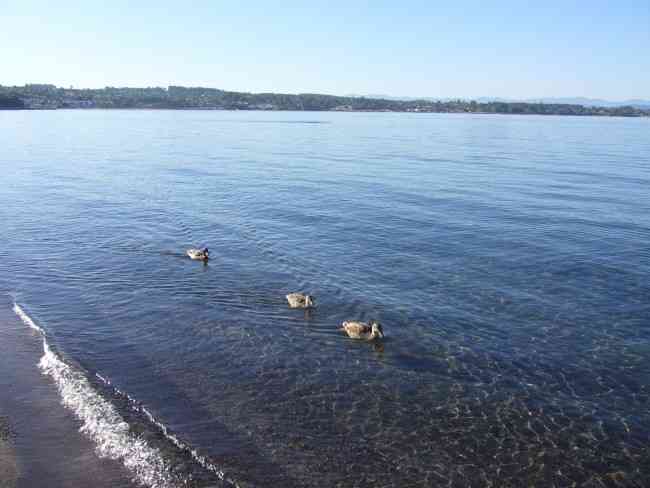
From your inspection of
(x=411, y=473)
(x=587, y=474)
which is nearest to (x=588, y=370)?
(x=587, y=474)

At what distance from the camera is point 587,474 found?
52.3 ft

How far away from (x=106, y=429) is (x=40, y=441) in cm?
174

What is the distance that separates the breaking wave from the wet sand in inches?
10.0

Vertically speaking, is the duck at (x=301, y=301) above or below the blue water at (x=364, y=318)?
above

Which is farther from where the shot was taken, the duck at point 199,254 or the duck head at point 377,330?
the duck at point 199,254

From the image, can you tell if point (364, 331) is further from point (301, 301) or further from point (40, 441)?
point (40, 441)

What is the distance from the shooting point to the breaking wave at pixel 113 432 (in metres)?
15.2

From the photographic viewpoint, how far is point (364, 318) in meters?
25.9

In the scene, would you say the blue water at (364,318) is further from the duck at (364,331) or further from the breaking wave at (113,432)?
the duck at (364,331)

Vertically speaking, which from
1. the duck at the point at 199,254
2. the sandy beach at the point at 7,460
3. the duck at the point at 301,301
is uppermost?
the sandy beach at the point at 7,460

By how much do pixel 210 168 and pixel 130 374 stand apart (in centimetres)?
5759

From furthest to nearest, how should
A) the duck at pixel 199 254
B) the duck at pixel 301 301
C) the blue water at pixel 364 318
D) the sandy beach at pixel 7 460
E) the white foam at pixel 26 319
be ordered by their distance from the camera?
the duck at pixel 199 254, the duck at pixel 301 301, the white foam at pixel 26 319, the blue water at pixel 364 318, the sandy beach at pixel 7 460

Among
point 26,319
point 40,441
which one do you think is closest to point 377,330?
point 40,441

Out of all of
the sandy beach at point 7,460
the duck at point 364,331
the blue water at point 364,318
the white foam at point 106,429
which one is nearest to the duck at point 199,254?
the blue water at point 364,318
